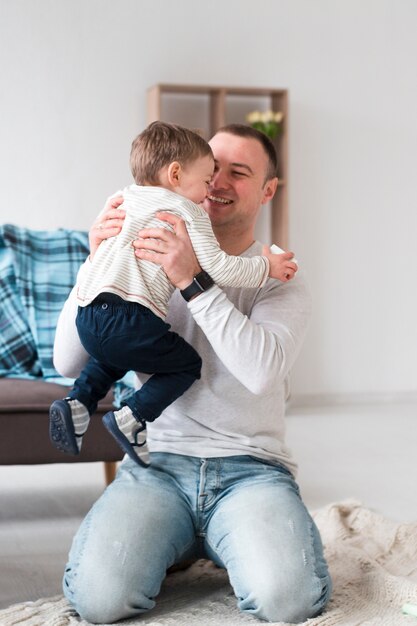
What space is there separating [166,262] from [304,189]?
3.50 m

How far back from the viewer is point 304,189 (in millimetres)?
5328

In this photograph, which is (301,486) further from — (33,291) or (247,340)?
(247,340)

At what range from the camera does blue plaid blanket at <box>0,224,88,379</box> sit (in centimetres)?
317

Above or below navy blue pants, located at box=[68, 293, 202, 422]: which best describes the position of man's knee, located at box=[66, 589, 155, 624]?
below

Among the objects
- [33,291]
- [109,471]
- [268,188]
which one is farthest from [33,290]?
[268,188]

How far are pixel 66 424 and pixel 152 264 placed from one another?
38 centimetres

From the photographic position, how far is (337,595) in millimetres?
2109

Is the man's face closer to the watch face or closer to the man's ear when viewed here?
the man's ear

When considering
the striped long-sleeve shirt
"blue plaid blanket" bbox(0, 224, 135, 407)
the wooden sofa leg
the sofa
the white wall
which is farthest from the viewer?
the white wall

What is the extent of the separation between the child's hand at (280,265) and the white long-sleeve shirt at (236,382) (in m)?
0.07

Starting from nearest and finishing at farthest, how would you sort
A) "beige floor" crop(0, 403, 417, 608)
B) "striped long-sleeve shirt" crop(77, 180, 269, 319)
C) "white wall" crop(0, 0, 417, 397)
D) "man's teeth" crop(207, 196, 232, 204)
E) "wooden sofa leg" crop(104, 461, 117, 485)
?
"striped long-sleeve shirt" crop(77, 180, 269, 319) < "man's teeth" crop(207, 196, 232, 204) < "beige floor" crop(0, 403, 417, 608) < "wooden sofa leg" crop(104, 461, 117, 485) < "white wall" crop(0, 0, 417, 397)

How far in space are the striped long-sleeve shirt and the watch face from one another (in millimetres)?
26

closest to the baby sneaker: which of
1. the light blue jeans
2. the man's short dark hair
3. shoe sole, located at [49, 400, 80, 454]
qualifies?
shoe sole, located at [49, 400, 80, 454]

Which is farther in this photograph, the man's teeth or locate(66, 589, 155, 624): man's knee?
the man's teeth
